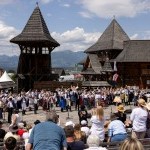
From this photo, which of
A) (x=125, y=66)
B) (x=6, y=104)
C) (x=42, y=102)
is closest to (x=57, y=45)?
(x=125, y=66)

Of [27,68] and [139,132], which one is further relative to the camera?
[27,68]

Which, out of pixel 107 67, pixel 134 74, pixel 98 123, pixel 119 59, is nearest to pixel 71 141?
pixel 98 123

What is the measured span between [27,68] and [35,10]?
28.6 ft

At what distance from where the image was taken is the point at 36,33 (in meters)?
53.4

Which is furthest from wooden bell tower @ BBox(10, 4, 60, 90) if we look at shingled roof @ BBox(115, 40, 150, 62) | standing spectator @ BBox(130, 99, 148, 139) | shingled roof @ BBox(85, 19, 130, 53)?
standing spectator @ BBox(130, 99, 148, 139)

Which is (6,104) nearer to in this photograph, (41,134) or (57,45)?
(41,134)

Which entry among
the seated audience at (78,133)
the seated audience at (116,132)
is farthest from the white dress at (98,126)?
the seated audience at (78,133)

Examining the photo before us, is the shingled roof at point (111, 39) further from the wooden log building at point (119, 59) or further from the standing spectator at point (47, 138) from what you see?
the standing spectator at point (47, 138)

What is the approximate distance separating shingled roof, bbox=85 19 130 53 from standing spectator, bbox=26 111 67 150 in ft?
188

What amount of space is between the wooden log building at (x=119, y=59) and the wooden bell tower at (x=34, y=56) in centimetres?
945

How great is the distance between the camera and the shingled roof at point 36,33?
51.8m

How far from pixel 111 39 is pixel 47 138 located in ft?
201

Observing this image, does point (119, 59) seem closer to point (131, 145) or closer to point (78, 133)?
point (78, 133)

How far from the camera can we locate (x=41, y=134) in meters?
7.62
